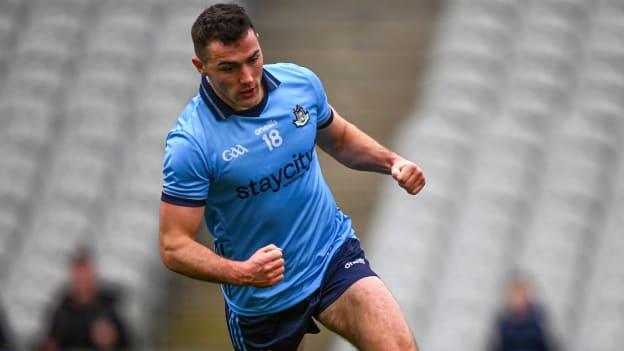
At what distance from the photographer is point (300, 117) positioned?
564 cm

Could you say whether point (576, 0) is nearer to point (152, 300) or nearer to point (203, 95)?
point (152, 300)

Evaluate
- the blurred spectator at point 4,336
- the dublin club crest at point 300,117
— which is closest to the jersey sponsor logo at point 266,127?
the dublin club crest at point 300,117

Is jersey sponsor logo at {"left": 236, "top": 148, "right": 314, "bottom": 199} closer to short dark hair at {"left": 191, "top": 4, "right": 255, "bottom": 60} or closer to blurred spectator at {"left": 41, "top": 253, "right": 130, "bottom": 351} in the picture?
short dark hair at {"left": 191, "top": 4, "right": 255, "bottom": 60}

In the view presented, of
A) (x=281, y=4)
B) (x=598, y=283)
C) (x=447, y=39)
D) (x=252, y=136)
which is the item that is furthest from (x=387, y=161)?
(x=281, y=4)

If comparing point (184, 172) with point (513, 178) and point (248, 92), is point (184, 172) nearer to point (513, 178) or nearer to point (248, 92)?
point (248, 92)

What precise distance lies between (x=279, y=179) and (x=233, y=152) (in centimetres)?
24

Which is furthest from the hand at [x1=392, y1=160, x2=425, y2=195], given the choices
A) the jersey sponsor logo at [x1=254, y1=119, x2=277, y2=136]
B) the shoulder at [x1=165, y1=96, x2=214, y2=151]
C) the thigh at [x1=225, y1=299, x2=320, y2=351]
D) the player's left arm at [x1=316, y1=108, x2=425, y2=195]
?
the shoulder at [x1=165, y1=96, x2=214, y2=151]

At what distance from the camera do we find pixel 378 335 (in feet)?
18.0

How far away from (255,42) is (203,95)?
1.10ft

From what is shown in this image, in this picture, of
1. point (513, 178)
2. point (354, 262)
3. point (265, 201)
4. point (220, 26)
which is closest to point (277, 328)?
point (354, 262)

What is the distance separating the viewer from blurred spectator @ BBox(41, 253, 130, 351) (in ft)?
31.9

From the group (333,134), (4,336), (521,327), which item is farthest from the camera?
(521,327)

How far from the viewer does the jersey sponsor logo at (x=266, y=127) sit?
550 cm

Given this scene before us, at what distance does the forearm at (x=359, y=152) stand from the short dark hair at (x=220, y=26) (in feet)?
2.87
